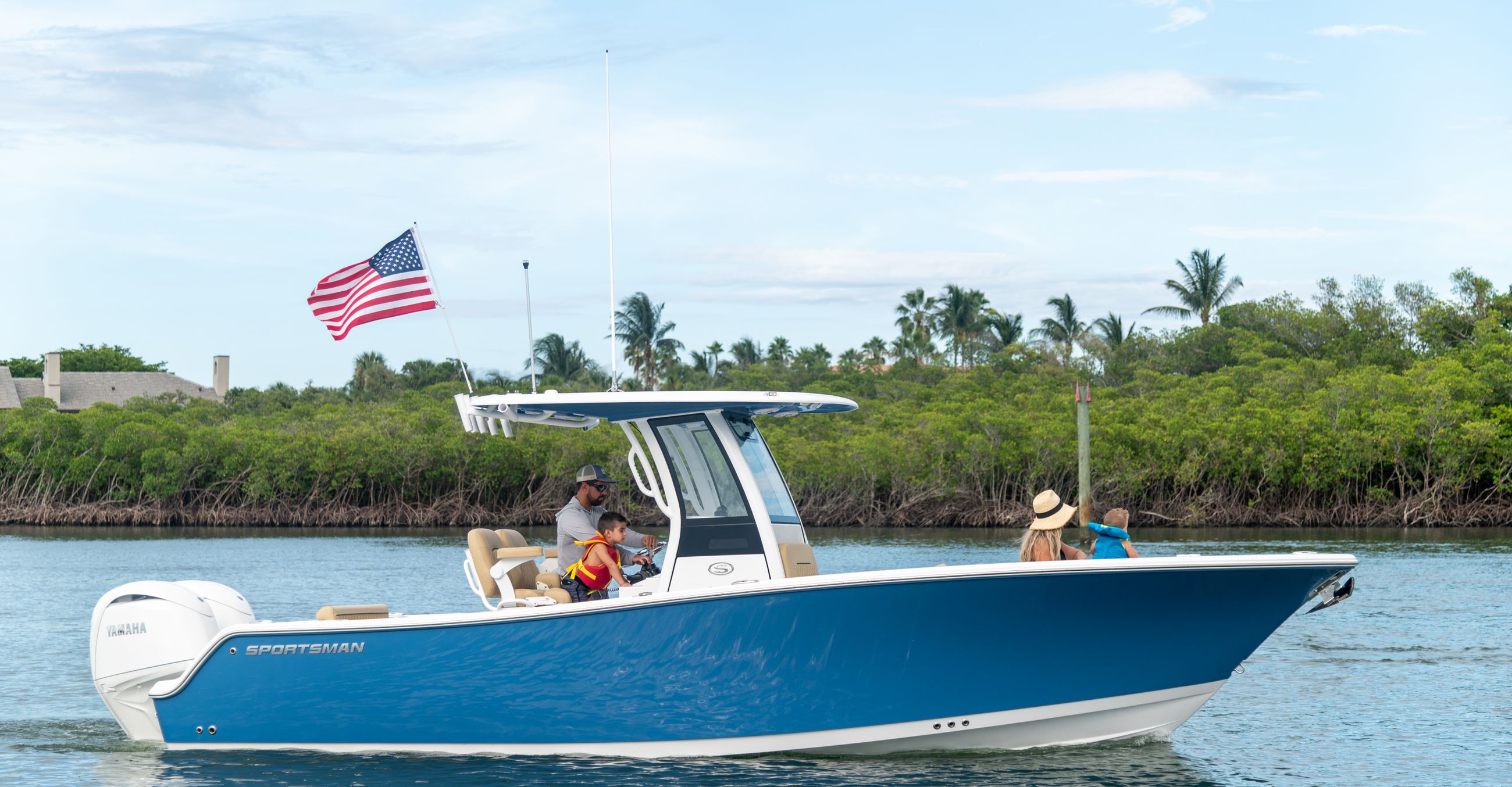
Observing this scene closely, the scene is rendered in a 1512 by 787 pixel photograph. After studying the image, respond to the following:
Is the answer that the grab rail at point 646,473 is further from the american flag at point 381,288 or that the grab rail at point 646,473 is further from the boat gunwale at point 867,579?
the american flag at point 381,288

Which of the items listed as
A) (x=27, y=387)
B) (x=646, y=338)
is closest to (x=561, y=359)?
(x=646, y=338)

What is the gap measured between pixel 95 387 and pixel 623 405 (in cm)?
7532

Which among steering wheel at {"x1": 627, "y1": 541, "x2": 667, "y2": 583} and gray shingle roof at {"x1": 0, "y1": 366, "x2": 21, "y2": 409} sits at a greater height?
gray shingle roof at {"x1": 0, "y1": 366, "x2": 21, "y2": 409}

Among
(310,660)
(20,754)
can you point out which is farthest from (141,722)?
(20,754)

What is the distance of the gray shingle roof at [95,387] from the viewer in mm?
72688

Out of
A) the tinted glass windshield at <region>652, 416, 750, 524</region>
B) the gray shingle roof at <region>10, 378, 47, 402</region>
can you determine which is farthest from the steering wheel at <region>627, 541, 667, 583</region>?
the gray shingle roof at <region>10, 378, 47, 402</region>

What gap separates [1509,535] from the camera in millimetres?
35969

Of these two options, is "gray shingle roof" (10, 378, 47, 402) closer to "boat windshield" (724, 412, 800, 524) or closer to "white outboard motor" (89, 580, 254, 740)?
"white outboard motor" (89, 580, 254, 740)

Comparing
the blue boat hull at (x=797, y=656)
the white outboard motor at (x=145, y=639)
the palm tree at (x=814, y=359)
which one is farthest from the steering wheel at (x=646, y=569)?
the palm tree at (x=814, y=359)

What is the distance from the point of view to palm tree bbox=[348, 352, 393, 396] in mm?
73125

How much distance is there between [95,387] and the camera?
75375 millimetres

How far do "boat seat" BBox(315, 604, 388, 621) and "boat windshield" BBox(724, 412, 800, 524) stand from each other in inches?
99.5

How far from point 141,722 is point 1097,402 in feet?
139

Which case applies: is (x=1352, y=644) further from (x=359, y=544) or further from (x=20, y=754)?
(x=359, y=544)
